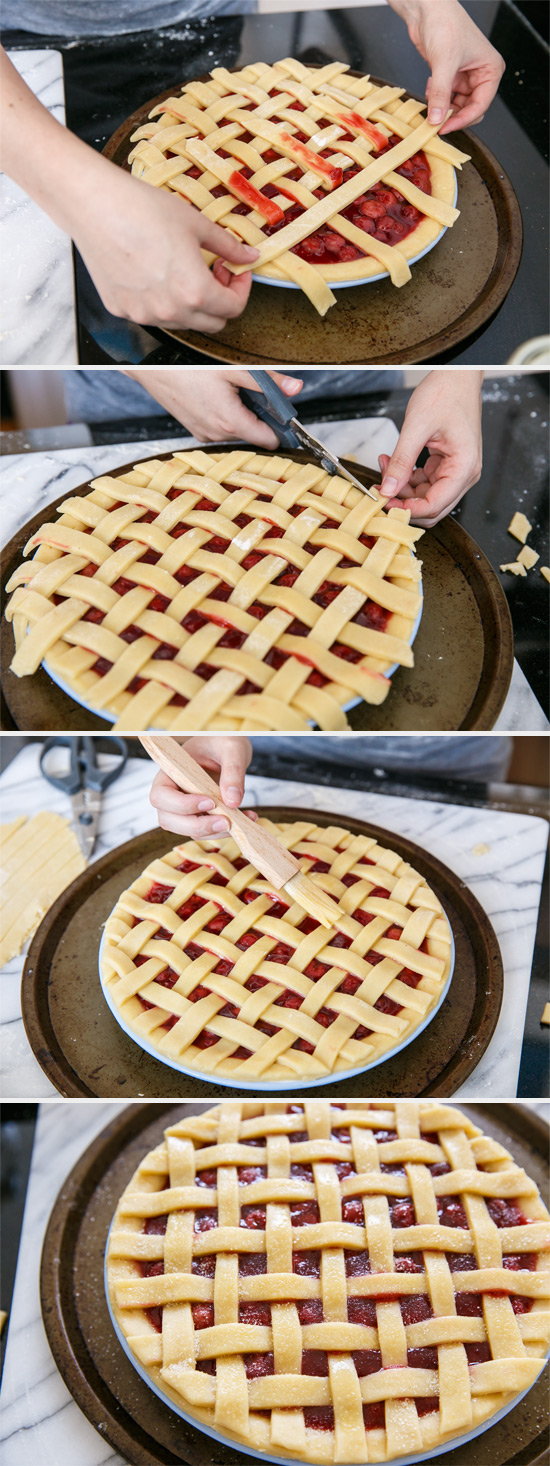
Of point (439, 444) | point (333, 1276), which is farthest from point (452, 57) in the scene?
point (333, 1276)

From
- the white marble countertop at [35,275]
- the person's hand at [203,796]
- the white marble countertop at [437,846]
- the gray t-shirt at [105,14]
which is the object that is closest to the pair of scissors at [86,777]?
the white marble countertop at [437,846]

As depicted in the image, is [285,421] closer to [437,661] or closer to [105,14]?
[437,661]

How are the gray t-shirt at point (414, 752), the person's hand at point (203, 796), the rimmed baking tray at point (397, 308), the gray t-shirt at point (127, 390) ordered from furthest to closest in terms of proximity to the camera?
the gray t-shirt at point (414, 752) < the gray t-shirt at point (127, 390) < the person's hand at point (203, 796) < the rimmed baking tray at point (397, 308)

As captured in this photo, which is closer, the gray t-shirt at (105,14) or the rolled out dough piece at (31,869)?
the gray t-shirt at (105,14)

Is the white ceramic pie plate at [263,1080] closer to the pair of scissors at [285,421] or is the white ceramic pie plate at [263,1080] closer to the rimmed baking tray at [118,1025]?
the rimmed baking tray at [118,1025]

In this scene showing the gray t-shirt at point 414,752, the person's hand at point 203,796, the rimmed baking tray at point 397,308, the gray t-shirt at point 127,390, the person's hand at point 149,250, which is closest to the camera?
the person's hand at point 149,250

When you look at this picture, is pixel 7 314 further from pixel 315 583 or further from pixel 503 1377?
pixel 503 1377

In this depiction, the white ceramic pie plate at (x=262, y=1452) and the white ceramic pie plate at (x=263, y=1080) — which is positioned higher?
the white ceramic pie plate at (x=263, y=1080)
